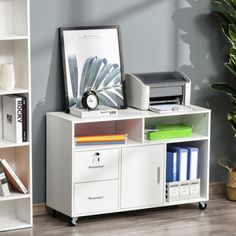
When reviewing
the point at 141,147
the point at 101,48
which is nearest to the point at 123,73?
the point at 101,48

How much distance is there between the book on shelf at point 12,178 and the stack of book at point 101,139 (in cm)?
40

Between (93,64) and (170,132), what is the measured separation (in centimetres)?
65

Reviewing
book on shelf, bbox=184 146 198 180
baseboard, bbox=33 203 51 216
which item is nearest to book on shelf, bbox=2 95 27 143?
baseboard, bbox=33 203 51 216

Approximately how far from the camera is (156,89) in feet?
15.3

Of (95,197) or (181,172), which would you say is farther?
(181,172)

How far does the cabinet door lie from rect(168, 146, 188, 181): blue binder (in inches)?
5.4

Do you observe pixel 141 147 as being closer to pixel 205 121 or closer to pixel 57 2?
pixel 205 121

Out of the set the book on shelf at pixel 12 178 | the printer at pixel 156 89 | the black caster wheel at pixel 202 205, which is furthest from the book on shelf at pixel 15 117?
the black caster wheel at pixel 202 205

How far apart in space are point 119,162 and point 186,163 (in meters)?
0.52

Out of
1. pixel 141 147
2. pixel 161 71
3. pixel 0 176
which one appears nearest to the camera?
pixel 0 176

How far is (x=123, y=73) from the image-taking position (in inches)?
185

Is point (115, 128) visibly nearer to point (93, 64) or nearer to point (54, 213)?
point (93, 64)

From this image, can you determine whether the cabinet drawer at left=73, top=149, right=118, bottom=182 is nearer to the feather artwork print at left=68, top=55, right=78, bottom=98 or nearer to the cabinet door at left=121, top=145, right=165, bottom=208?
the cabinet door at left=121, top=145, right=165, bottom=208

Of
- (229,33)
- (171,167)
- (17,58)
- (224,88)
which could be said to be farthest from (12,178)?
(229,33)
